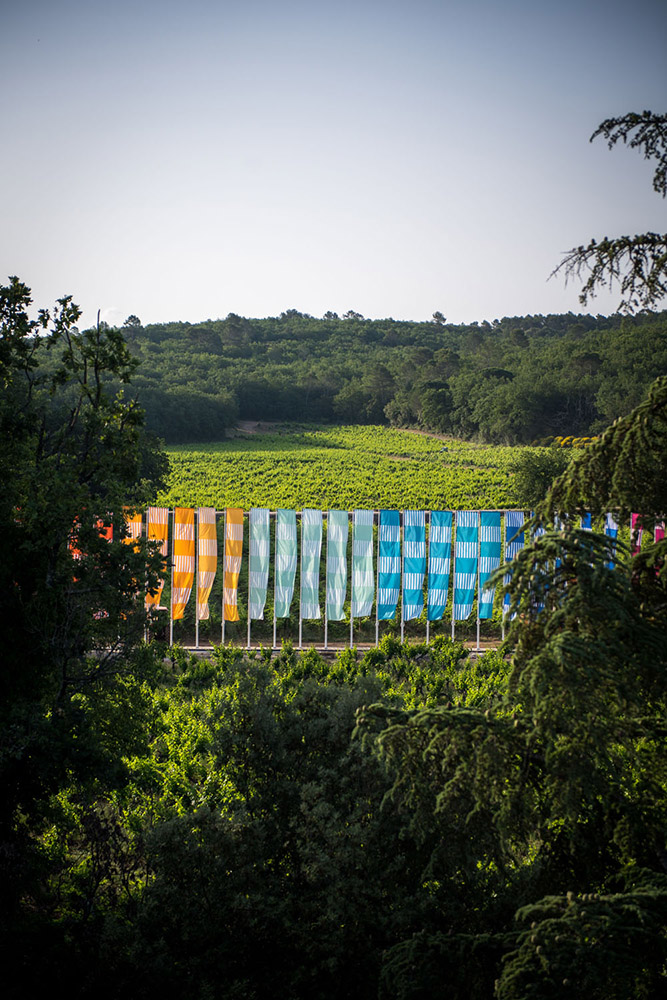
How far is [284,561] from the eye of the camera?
13.9m

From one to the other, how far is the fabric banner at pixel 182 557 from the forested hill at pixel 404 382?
1535 inches

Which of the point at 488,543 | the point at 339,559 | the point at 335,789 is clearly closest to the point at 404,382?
the point at 488,543

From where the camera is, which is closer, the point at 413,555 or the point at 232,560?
the point at 413,555

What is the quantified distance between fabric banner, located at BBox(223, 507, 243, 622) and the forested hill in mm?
39007

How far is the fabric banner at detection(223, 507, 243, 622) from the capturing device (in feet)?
45.8

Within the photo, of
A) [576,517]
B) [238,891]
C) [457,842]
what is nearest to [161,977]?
[238,891]

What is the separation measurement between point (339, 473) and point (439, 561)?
29759 mm

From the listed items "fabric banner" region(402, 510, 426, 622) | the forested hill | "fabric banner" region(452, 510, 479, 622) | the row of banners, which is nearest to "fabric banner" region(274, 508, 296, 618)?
the row of banners

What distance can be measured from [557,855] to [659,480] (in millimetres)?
2519

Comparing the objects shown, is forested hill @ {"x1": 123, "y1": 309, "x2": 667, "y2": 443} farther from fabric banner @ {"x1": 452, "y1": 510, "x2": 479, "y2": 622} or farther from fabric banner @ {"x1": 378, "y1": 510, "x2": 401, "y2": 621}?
fabric banner @ {"x1": 452, "y1": 510, "x2": 479, "y2": 622}

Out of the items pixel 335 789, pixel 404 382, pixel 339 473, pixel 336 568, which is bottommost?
pixel 335 789

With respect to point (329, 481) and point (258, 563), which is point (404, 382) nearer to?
point (329, 481)

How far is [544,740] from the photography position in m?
4.07

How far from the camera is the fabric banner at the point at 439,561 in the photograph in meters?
13.8
